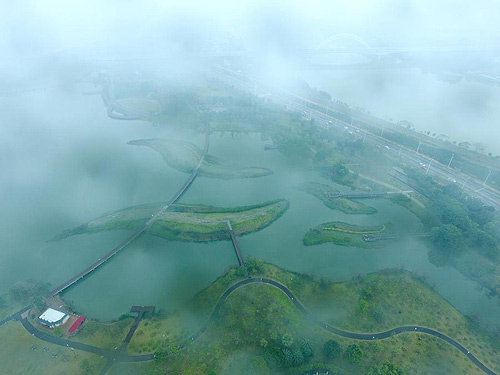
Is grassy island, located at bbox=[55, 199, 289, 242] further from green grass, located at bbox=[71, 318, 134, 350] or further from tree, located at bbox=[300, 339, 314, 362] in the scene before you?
tree, located at bbox=[300, 339, 314, 362]

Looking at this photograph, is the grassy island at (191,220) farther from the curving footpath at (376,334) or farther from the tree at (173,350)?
the tree at (173,350)

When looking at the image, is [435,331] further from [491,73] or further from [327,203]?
[491,73]

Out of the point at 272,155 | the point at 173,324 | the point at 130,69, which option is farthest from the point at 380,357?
the point at 130,69

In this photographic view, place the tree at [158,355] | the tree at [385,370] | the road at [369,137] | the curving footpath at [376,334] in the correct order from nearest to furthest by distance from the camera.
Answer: the tree at [385,370]
the tree at [158,355]
the curving footpath at [376,334]
the road at [369,137]

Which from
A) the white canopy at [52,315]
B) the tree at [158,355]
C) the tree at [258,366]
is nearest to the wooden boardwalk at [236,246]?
the tree at [258,366]

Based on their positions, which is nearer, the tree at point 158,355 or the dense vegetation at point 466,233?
the tree at point 158,355

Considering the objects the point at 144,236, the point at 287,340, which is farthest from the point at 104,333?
the point at 287,340

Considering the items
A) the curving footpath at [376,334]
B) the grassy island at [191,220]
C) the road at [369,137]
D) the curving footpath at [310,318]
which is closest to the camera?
the curving footpath at [310,318]

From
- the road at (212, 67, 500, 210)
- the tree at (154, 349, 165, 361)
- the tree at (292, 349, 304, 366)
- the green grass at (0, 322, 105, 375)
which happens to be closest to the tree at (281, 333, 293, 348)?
the tree at (292, 349, 304, 366)
